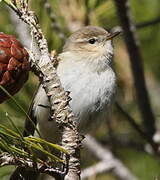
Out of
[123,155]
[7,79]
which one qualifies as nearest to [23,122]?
[123,155]

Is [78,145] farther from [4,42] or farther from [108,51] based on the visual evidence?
[108,51]

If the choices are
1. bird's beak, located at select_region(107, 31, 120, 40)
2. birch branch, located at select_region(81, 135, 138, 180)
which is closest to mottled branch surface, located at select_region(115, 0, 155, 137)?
bird's beak, located at select_region(107, 31, 120, 40)

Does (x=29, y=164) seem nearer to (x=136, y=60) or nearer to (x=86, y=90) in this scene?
(x=86, y=90)

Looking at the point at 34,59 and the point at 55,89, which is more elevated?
the point at 34,59

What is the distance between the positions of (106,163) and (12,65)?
1.71m

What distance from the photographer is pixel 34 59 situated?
5.59ft

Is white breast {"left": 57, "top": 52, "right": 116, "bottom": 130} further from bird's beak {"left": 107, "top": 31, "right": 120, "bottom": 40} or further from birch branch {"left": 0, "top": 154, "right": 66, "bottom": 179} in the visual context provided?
birch branch {"left": 0, "top": 154, "right": 66, "bottom": 179}

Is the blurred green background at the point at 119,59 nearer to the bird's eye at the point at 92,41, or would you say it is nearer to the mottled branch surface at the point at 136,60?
the bird's eye at the point at 92,41

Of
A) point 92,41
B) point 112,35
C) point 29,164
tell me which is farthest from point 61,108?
point 92,41

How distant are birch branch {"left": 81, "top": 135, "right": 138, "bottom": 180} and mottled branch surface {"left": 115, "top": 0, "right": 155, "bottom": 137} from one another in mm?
282

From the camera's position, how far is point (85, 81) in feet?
8.92

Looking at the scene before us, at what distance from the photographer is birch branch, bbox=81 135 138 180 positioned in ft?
10.1

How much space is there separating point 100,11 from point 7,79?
1.81 m

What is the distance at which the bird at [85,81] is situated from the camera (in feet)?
8.81
